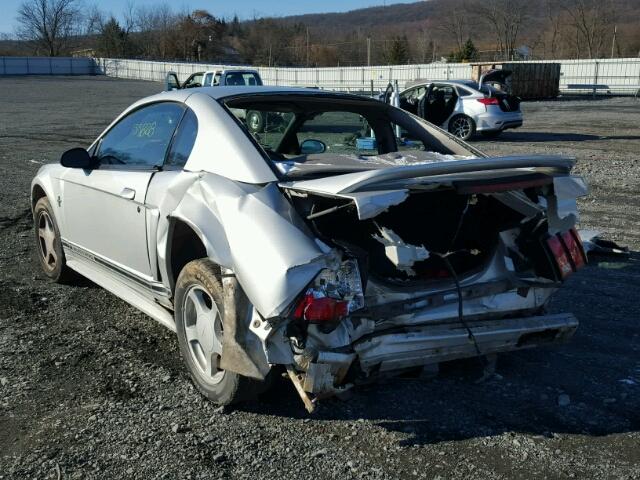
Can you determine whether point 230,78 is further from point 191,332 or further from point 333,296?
point 333,296

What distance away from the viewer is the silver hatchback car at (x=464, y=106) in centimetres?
1725

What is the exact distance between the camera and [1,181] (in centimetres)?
1138

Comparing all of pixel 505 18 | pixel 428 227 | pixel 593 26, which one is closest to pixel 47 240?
pixel 428 227

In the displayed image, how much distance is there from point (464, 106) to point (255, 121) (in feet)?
45.0

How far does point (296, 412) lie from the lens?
362 cm

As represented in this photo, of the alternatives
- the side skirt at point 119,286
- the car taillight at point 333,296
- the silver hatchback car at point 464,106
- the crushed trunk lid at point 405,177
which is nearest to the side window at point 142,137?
the side skirt at point 119,286

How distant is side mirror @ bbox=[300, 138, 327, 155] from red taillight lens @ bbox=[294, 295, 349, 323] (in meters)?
1.97

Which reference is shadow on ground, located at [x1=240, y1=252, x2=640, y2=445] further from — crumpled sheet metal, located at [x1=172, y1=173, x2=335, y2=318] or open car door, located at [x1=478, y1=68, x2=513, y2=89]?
open car door, located at [x1=478, y1=68, x2=513, y2=89]

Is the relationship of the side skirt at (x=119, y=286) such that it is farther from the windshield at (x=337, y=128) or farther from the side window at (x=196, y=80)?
the side window at (x=196, y=80)

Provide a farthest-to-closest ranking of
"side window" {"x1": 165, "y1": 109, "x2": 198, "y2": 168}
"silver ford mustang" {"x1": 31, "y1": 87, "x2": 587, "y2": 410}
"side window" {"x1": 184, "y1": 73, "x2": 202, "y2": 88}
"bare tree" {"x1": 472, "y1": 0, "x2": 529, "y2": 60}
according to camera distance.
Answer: "bare tree" {"x1": 472, "y1": 0, "x2": 529, "y2": 60} → "side window" {"x1": 184, "y1": 73, "x2": 202, "y2": 88} → "side window" {"x1": 165, "y1": 109, "x2": 198, "y2": 168} → "silver ford mustang" {"x1": 31, "y1": 87, "x2": 587, "y2": 410}

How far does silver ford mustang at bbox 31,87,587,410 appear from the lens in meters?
3.20

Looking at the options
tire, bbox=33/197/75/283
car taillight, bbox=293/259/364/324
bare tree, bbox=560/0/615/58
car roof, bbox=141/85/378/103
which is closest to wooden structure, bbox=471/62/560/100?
tire, bbox=33/197/75/283

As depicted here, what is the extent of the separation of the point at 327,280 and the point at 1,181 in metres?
9.81

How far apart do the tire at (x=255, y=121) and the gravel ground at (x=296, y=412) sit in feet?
4.93
